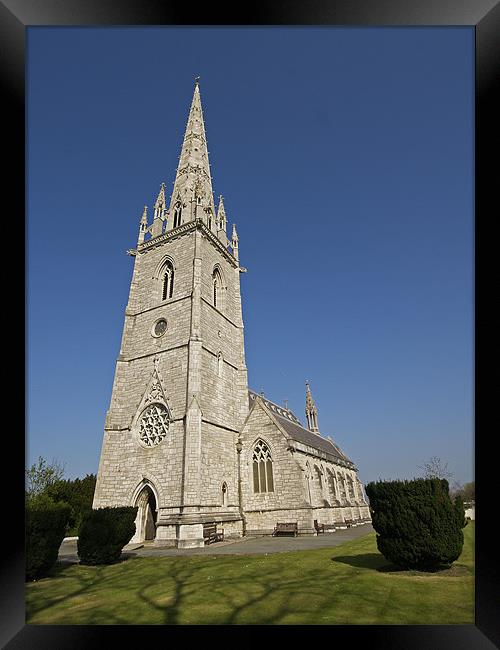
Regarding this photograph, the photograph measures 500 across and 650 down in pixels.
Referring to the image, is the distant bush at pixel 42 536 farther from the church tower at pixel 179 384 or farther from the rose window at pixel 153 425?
the rose window at pixel 153 425

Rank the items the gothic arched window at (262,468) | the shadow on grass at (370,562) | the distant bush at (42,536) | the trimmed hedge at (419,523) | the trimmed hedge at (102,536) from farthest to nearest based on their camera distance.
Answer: the gothic arched window at (262,468) → the trimmed hedge at (102,536) → the shadow on grass at (370,562) → the distant bush at (42,536) → the trimmed hedge at (419,523)

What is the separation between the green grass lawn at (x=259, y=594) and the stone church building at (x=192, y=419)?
27.5 ft

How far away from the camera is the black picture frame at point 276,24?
4035 mm

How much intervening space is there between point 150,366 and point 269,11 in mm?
22934

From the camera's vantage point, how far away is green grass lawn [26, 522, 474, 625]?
6.79 meters

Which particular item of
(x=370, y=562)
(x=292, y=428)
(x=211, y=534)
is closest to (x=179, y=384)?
(x=211, y=534)

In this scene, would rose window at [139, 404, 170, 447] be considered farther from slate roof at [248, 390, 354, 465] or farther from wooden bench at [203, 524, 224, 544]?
slate roof at [248, 390, 354, 465]

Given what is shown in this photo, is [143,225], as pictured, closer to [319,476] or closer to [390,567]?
[319,476]

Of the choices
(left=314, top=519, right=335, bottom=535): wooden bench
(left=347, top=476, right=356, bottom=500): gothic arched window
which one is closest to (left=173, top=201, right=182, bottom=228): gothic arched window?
(left=314, top=519, right=335, bottom=535): wooden bench

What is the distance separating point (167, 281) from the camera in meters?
28.7

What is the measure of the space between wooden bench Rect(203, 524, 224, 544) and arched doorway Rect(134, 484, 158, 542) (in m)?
3.50

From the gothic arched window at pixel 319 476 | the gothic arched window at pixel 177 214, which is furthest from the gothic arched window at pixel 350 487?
the gothic arched window at pixel 177 214

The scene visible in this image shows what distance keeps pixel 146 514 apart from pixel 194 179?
24930 millimetres
